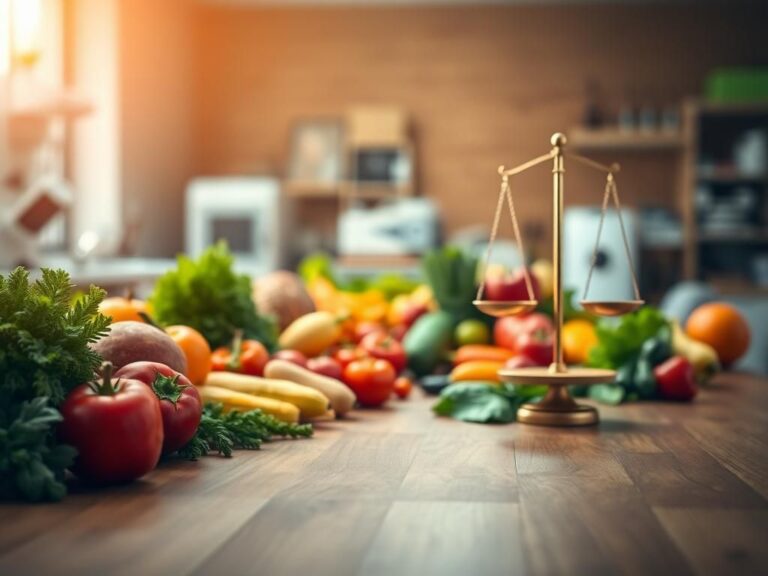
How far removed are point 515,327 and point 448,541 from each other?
131 centimetres

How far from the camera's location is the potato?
1.38m

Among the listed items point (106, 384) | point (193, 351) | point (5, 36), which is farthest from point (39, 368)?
point (5, 36)

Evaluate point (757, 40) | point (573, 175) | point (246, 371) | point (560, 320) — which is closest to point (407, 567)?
point (560, 320)

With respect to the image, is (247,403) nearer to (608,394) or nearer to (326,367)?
(326,367)

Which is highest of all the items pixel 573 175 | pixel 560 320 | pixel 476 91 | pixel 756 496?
pixel 476 91

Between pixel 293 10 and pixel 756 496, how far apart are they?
24.6ft

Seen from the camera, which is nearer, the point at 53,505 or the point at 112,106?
the point at 53,505

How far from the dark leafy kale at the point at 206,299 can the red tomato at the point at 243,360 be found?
104mm

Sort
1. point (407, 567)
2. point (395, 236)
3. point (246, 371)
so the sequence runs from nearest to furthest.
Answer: point (407, 567) → point (246, 371) → point (395, 236)

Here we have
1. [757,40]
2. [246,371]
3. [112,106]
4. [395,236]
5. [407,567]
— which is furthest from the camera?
[757,40]

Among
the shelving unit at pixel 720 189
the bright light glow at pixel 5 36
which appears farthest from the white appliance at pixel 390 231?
the bright light glow at pixel 5 36

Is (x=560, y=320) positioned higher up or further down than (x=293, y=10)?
further down

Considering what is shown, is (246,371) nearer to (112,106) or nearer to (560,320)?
(560,320)

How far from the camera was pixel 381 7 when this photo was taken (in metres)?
8.03
